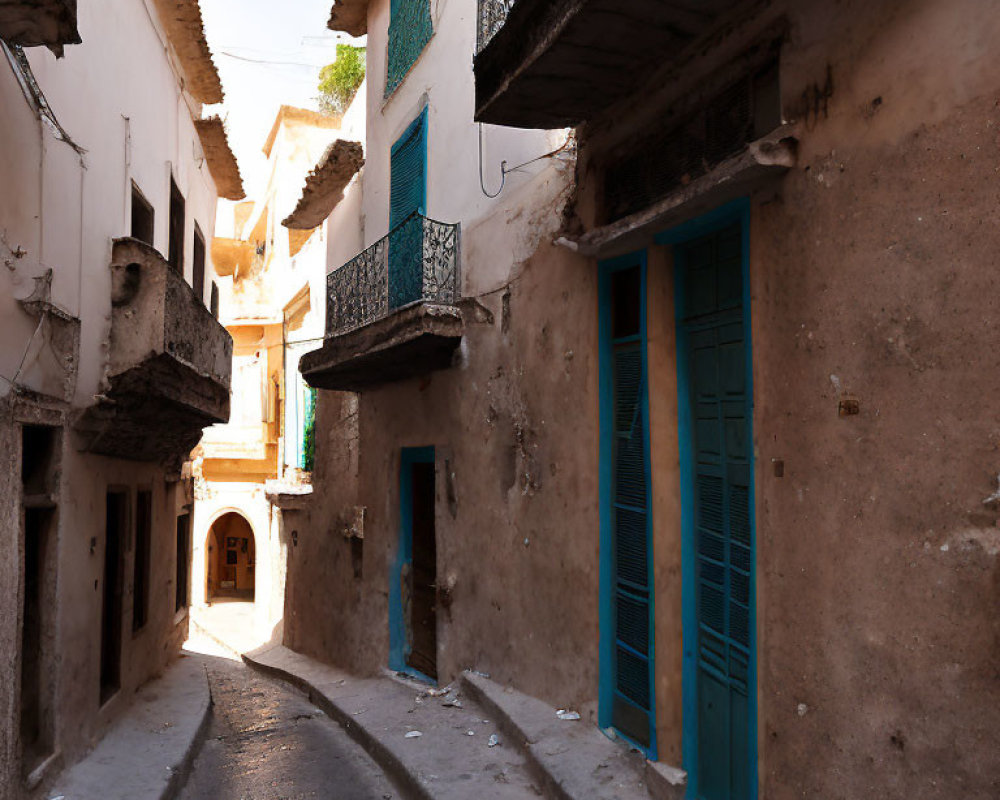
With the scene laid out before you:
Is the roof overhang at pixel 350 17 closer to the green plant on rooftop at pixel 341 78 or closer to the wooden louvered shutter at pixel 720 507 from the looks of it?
the green plant on rooftop at pixel 341 78

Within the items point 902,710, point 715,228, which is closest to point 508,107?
point 715,228

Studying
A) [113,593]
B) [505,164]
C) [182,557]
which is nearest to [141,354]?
[113,593]

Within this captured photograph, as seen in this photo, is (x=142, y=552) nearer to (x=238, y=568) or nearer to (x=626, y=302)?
(x=626, y=302)

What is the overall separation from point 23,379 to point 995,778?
5980 mm

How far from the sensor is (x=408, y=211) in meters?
10.4

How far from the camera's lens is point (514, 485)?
738 centimetres

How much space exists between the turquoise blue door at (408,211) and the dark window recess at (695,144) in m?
3.14

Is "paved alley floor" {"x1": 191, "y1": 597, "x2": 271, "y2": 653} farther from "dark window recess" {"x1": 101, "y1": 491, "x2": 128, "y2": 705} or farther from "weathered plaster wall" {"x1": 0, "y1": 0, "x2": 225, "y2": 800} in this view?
"dark window recess" {"x1": 101, "y1": 491, "x2": 128, "y2": 705}

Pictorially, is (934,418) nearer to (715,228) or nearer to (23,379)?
(715,228)

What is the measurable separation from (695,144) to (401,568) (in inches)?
267

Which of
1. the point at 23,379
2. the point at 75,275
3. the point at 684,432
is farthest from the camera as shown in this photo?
the point at 75,275

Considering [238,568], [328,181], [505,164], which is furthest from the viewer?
[238,568]

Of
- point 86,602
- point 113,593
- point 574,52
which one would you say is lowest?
point 113,593

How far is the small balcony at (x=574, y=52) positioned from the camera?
4.65 metres
